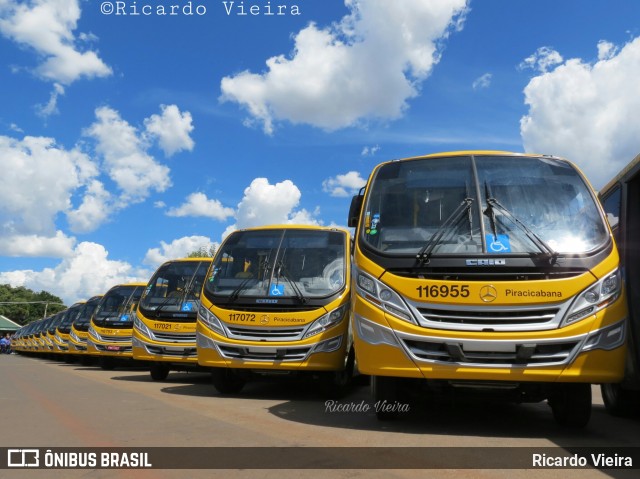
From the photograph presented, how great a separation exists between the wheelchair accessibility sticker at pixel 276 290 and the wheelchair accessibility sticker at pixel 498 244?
11.5 feet

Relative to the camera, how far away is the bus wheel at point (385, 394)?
631 cm

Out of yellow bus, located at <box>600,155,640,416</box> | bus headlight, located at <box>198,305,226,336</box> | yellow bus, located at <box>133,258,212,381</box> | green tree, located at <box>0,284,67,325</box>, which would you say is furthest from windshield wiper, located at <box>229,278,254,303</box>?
green tree, located at <box>0,284,67,325</box>

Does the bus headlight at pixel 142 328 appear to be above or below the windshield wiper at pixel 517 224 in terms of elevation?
below

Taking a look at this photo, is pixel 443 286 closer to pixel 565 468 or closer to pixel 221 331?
pixel 565 468

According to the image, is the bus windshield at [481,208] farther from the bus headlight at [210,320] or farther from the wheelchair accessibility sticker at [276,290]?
the bus headlight at [210,320]

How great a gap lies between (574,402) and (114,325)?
13733 millimetres

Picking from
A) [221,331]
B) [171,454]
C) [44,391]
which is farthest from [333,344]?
[44,391]

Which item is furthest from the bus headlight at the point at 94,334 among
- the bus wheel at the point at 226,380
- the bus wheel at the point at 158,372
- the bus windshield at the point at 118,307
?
the bus wheel at the point at 226,380

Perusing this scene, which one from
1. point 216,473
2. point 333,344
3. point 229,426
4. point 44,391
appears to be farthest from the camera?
point 44,391

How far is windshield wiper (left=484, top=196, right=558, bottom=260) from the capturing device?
586 cm

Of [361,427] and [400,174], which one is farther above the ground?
[400,174]

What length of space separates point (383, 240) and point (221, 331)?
10.6ft

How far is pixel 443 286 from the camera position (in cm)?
579

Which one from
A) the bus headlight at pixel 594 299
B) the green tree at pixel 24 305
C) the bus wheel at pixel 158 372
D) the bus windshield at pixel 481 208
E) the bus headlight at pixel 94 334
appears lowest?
the bus wheel at pixel 158 372
